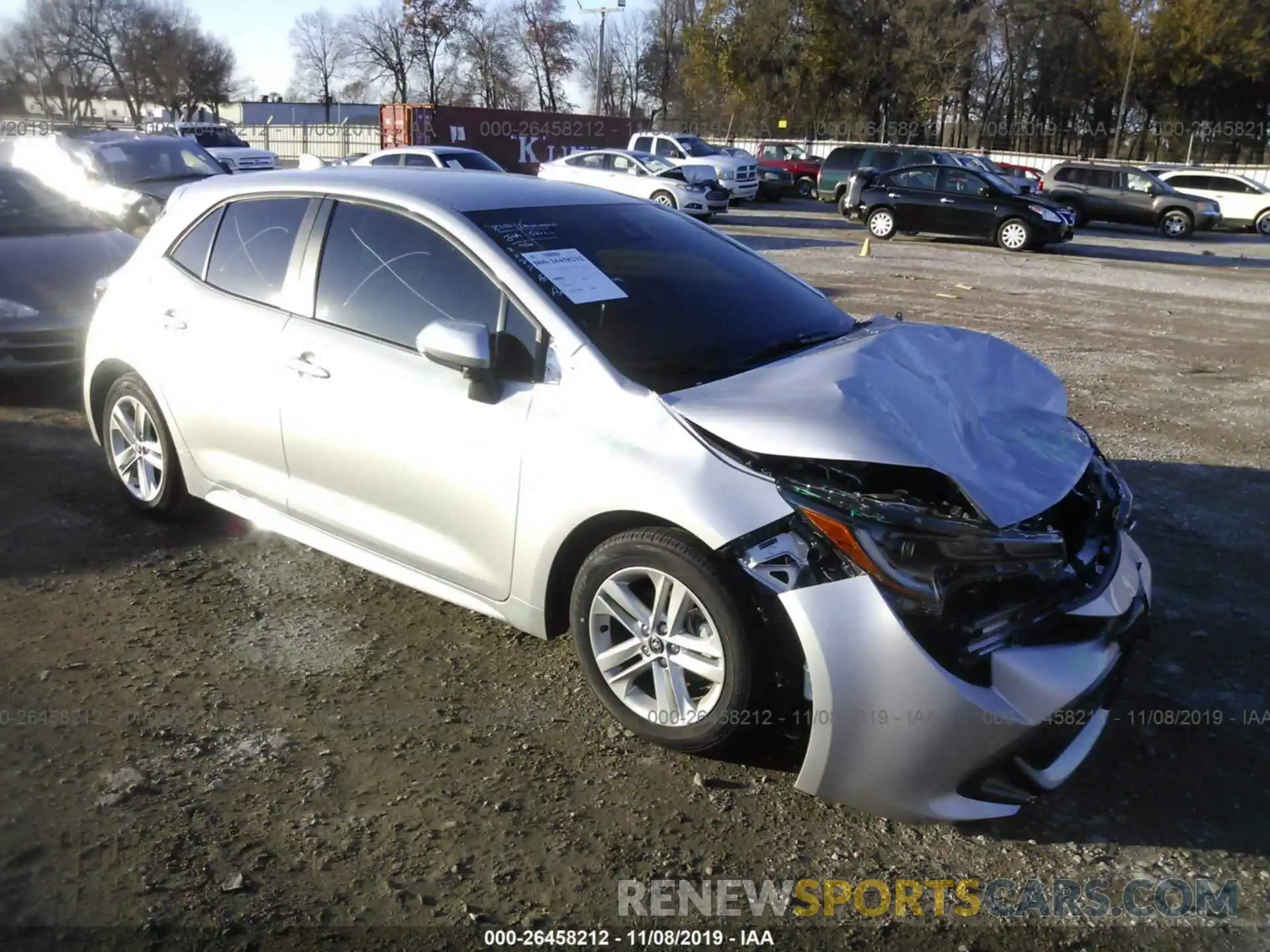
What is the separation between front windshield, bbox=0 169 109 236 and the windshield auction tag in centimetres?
614

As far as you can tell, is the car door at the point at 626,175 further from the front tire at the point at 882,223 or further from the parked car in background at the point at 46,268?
the parked car in background at the point at 46,268

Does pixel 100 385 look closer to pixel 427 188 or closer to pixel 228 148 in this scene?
pixel 427 188

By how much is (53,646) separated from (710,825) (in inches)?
104

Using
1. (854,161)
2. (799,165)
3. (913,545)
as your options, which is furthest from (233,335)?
(799,165)

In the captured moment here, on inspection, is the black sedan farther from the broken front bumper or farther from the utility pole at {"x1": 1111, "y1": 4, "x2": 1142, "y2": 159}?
the utility pole at {"x1": 1111, "y1": 4, "x2": 1142, "y2": 159}

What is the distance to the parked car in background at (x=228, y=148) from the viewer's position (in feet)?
84.3

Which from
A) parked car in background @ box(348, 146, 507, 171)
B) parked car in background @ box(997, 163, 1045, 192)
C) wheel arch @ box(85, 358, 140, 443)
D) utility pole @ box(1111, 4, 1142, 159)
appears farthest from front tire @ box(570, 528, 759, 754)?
utility pole @ box(1111, 4, 1142, 159)

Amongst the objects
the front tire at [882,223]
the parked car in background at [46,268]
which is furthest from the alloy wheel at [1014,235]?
the parked car in background at [46,268]

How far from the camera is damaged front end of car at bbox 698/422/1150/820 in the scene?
2836mm

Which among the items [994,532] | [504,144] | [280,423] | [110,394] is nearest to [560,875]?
[994,532]

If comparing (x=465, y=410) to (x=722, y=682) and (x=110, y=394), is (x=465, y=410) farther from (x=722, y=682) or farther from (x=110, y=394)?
(x=110, y=394)

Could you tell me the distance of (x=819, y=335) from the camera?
165 inches

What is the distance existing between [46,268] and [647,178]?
56.6 feet

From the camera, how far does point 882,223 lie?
22.1 m
